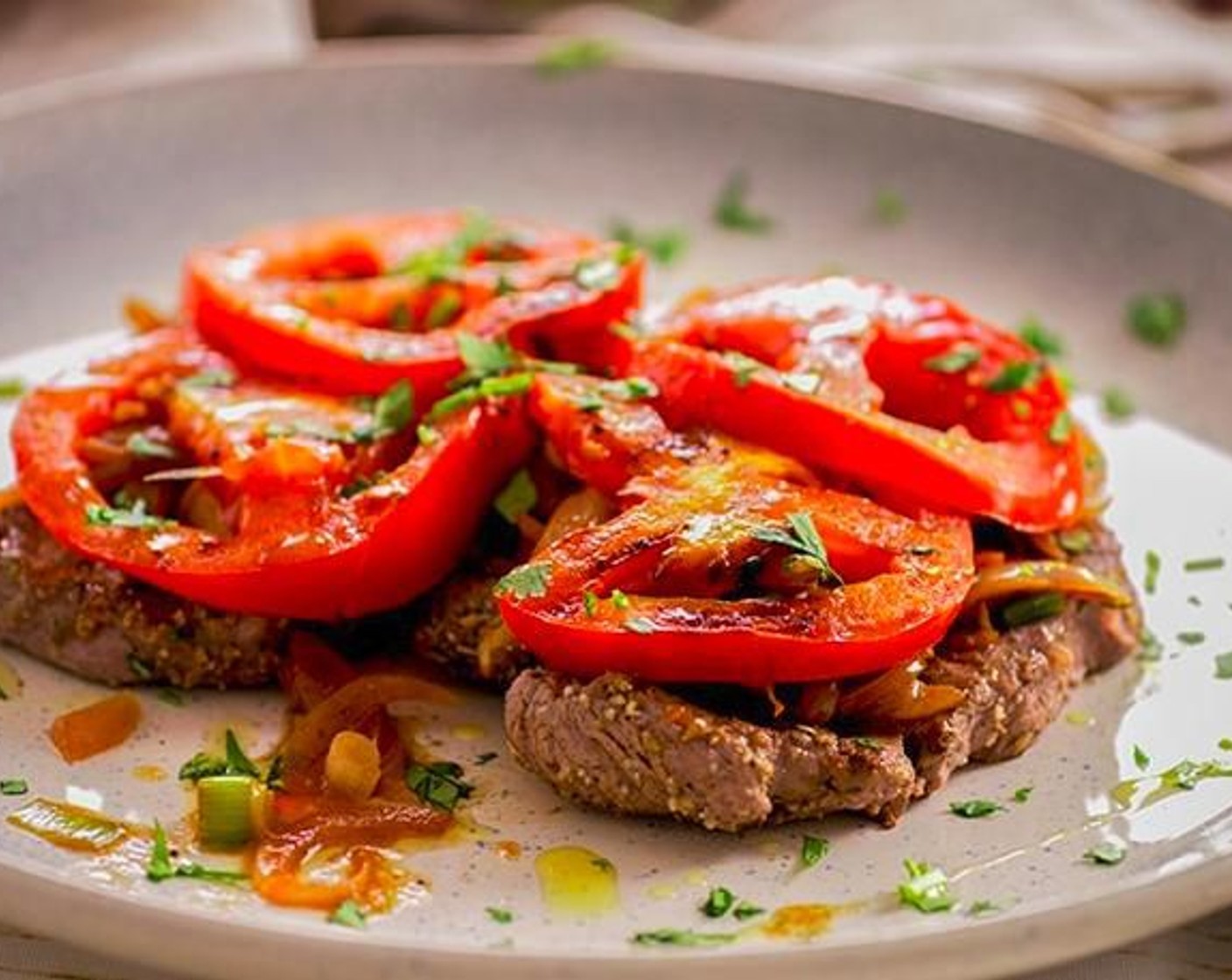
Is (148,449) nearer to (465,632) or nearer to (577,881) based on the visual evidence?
(465,632)

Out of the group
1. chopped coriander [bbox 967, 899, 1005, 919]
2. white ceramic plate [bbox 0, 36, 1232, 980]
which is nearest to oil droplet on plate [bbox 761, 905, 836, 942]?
white ceramic plate [bbox 0, 36, 1232, 980]

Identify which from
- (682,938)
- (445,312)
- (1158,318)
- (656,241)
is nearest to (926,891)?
(682,938)

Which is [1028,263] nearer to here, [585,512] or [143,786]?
[585,512]

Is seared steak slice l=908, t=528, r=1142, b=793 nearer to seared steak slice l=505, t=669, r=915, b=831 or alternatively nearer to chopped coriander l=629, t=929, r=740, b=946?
seared steak slice l=505, t=669, r=915, b=831

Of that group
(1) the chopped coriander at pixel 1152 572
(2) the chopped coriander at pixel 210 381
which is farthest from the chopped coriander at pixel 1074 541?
(2) the chopped coriander at pixel 210 381

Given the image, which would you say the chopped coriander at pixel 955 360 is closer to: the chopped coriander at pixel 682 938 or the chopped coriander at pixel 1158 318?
the chopped coriander at pixel 1158 318
